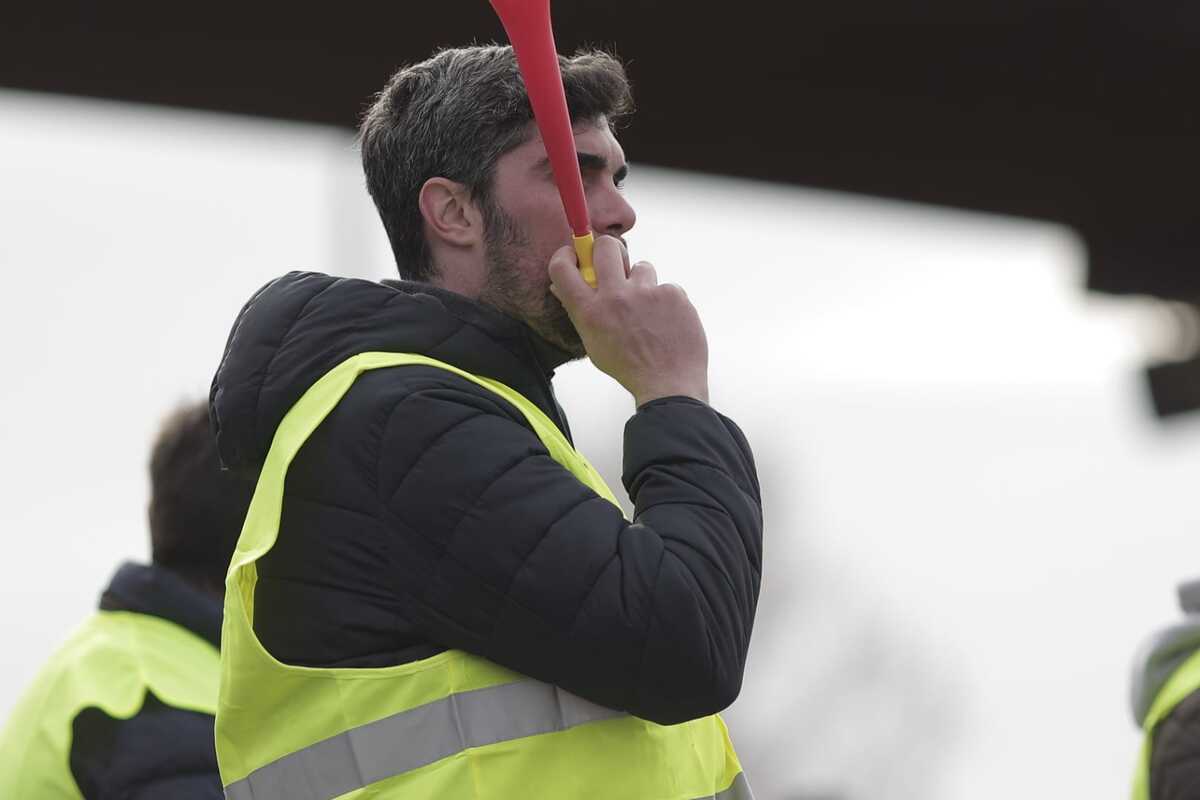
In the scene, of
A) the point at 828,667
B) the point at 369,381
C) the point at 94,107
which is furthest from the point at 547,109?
the point at 828,667

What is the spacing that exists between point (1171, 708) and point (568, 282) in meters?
1.36

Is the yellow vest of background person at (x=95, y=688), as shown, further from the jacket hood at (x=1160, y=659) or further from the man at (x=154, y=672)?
the jacket hood at (x=1160, y=659)

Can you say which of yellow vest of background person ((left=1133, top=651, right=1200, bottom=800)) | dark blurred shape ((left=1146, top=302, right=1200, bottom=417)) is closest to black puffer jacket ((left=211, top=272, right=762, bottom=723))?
yellow vest of background person ((left=1133, top=651, right=1200, bottom=800))

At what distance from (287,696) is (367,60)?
141 inches

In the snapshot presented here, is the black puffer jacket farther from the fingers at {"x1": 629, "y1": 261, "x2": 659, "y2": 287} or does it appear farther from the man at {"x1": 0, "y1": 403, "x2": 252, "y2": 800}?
the man at {"x1": 0, "y1": 403, "x2": 252, "y2": 800}

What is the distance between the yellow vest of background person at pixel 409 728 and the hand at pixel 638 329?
15 centimetres

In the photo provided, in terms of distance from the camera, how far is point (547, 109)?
238cm

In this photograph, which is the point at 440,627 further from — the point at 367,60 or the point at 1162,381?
the point at 1162,381

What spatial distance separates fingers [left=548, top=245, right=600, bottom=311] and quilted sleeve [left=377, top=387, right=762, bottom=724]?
22 cm

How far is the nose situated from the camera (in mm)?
2480

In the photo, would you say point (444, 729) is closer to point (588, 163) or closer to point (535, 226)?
point (535, 226)

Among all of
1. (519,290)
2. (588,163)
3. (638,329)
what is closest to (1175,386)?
(588,163)

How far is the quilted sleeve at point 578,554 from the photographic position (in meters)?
2.03

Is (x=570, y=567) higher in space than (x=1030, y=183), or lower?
higher
